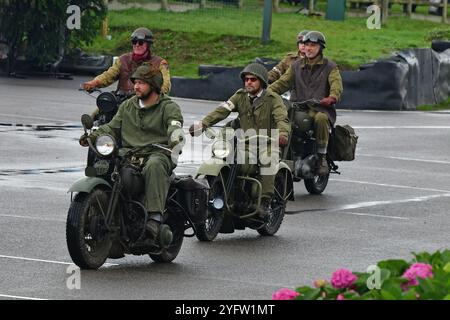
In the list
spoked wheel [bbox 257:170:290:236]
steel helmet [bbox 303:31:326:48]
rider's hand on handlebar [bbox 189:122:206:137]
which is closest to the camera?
rider's hand on handlebar [bbox 189:122:206:137]

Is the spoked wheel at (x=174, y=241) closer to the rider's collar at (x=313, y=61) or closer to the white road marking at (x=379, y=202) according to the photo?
the white road marking at (x=379, y=202)

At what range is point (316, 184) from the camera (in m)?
17.3

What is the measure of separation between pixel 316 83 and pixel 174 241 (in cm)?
591

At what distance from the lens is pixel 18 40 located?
→ 34031mm

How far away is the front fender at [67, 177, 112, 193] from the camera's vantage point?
422 inches

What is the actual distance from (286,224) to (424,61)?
57.2ft

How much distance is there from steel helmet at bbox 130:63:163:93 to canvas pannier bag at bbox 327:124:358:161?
6026 millimetres

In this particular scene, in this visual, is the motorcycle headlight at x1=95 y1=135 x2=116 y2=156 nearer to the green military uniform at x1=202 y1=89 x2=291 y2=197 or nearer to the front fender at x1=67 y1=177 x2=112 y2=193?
the front fender at x1=67 y1=177 x2=112 y2=193

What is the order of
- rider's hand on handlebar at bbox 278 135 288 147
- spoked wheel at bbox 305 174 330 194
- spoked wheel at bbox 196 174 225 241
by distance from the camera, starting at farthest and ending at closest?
spoked wheel at bbox 305 174 330 194 → rider's hand on handlebar at bbox 278 135 288 147 → spoked wheel at bbox 196 174 225 241

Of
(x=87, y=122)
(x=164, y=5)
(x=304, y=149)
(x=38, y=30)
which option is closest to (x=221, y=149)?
(x=87, y=122)

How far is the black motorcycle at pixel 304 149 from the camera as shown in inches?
667

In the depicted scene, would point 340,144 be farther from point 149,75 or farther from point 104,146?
point 104,146

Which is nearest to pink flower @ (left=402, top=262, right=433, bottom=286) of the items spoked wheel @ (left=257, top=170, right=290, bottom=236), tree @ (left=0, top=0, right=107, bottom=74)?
spoked wheel @ (left=257, top=170, right=290, bottom=236)
